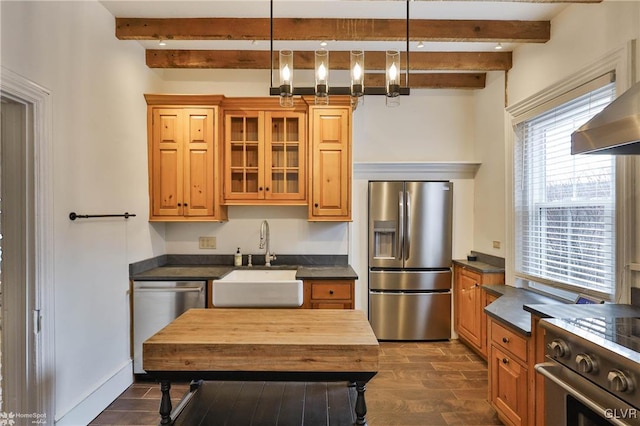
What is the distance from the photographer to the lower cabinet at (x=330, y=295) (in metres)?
3.28

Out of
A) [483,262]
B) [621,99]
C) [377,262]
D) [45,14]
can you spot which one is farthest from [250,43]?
[483,262]

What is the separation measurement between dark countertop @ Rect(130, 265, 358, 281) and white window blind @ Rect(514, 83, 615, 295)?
1.59 metres

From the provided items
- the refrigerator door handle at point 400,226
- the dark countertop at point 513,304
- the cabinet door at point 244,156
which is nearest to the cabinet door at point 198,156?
the cabinet door at point 244,156

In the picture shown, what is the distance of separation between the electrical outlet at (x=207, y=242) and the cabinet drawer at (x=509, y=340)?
2.81 meters

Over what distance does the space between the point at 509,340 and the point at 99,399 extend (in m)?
2.89

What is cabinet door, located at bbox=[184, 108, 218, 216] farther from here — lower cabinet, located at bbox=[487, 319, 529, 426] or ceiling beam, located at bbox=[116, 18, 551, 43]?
lower cabinet, located at bbox=[487, 319, 529, 426]

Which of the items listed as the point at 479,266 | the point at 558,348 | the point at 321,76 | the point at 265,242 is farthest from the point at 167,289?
the point at 479,266

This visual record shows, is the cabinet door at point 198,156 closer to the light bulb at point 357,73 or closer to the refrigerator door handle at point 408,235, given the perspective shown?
the light bulb at point 357,73

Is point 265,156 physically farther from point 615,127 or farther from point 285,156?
point 615,127

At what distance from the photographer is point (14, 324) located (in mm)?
2059

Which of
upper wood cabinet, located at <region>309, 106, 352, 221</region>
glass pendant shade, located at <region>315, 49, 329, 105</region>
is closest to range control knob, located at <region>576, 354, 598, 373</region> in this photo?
glass pendant shade, located at <region>315, 49, 329, 105</region>

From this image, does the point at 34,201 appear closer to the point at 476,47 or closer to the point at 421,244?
the point at 421,244

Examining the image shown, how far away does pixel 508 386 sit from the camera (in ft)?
7.55

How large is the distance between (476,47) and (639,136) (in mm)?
2436
